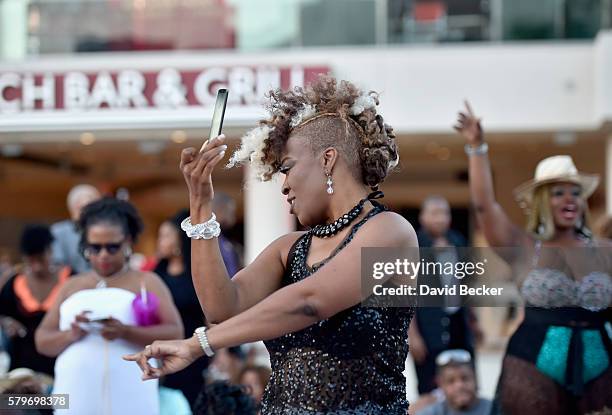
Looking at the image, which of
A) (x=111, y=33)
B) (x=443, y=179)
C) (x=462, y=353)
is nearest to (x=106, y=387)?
(x=462, y=353)

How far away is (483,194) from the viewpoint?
4348 millimetres

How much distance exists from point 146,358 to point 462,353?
4.20m

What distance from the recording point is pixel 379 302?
2498 millimetres

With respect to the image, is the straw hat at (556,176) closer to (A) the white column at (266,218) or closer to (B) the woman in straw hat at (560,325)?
(B) the woman in straw hat at (560,325)

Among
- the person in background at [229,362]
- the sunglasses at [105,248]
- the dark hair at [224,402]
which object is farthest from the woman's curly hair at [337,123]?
the person in background at [229,362]

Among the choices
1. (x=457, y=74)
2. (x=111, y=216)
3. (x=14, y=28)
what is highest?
(x=14, y=28)

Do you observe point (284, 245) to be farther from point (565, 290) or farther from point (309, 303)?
point (565, 290)

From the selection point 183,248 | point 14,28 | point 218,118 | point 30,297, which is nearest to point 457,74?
point 14,28

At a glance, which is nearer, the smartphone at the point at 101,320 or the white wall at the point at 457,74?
the smartphone at the point at 101,320

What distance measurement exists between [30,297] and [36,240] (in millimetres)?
474

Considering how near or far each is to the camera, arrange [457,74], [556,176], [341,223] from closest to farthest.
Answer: [341,223] → [556,176] → [457,74]

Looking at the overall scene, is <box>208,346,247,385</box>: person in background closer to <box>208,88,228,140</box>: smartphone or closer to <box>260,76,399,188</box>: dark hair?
<box>260,76,399,188</box>: dark hair

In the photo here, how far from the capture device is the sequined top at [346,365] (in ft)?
8.13

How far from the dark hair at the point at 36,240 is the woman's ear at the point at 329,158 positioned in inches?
149
